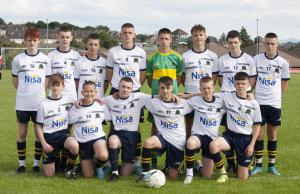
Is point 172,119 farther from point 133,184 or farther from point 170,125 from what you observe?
point 133,184

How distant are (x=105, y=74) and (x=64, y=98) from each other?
0.74 m

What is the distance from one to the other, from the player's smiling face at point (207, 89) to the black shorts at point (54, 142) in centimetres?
185

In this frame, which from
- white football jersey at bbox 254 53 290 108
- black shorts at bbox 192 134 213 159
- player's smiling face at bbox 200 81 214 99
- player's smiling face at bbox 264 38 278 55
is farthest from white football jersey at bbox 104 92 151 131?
player's smiling face at bbox 264 38 278 55

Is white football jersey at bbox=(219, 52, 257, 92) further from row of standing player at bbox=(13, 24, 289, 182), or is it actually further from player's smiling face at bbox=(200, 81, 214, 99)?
player's smiling face at bbox=(200, 81, 214, 99)

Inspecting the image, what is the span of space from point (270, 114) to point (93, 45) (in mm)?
2594

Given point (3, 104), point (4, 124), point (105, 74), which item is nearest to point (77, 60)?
point (105, 74)

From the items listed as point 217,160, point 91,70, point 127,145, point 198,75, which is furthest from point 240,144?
point 91,70

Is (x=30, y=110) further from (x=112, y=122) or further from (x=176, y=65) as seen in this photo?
(x=176, y=65)

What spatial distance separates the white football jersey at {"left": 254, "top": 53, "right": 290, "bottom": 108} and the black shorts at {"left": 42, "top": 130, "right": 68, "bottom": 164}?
2.69m

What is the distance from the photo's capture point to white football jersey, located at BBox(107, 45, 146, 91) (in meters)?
6.27

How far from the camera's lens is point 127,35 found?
623 centimetres

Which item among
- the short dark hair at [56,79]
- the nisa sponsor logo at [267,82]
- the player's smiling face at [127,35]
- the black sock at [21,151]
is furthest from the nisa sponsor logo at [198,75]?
the black sock at [21,151]

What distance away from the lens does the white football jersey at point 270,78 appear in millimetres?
6211

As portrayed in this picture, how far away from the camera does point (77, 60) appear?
6398mm
